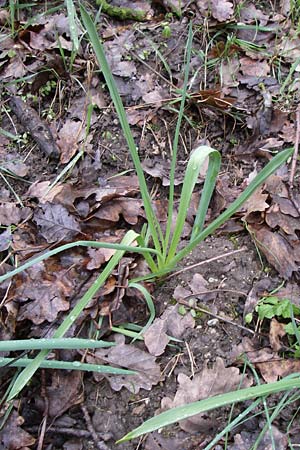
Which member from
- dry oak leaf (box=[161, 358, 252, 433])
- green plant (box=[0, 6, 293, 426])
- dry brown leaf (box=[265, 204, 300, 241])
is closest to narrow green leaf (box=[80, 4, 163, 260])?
green plant (box=[0, 6, 293, 426])

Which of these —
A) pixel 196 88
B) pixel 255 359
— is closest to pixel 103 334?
pixel 255 359

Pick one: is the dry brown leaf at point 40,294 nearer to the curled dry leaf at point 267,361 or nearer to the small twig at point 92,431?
the small twig at point 92,431

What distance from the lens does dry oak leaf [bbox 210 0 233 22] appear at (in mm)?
2469

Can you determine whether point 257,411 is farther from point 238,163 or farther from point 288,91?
point 288,91

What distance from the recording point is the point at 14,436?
4.89 feet

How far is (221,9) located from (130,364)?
71.9 inches

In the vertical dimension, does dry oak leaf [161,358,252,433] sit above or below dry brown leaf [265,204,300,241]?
below

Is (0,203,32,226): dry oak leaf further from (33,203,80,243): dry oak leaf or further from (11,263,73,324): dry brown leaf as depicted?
(11,263,73,324): dry brown leaf

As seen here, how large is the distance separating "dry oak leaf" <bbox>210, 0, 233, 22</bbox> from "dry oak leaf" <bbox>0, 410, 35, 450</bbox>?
2.03 meters

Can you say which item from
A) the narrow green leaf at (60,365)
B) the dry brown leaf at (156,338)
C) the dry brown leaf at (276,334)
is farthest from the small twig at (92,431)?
the dry brown leaf at (276,334)

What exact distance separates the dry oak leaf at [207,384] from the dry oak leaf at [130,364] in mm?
81

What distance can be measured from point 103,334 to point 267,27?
70.3 inches

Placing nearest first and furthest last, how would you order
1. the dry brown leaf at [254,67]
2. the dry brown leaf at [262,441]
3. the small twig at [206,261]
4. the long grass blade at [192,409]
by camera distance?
1. the long grass blade at [192,409]
2. the dry brown leaf at [262,441]
3. the small twig at [206,261]
4. the dry brown leaf at [254,67]

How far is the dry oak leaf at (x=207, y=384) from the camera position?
1532mm
